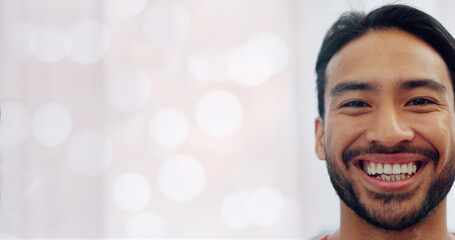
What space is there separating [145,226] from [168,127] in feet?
1.19

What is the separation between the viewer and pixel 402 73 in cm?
91

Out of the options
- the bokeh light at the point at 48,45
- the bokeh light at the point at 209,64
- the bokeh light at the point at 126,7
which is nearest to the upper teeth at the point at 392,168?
the bokeh light at the point at 209,64

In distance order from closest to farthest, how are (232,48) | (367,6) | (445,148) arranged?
1. (445,148)
2. (367,6)
3. (232,48)

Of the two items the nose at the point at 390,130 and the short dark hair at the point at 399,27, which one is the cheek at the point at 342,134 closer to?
the nose at the point at 390,130

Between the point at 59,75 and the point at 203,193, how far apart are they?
2.21ft

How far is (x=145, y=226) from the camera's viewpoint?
5.55 ft

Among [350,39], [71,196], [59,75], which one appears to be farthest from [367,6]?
[71,196]

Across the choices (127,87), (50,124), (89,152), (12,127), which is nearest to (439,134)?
(127,87)

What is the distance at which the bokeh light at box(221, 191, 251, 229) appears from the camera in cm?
166

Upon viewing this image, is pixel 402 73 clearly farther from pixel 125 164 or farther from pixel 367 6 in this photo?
pixel 125 164

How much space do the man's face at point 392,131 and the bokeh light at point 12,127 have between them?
121 cm

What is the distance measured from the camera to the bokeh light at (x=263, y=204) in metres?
1.66

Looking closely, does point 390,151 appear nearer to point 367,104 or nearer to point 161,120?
point 367,104

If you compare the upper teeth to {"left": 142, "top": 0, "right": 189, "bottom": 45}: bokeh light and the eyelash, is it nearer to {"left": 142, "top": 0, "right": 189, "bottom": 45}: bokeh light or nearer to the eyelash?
the eyelash
